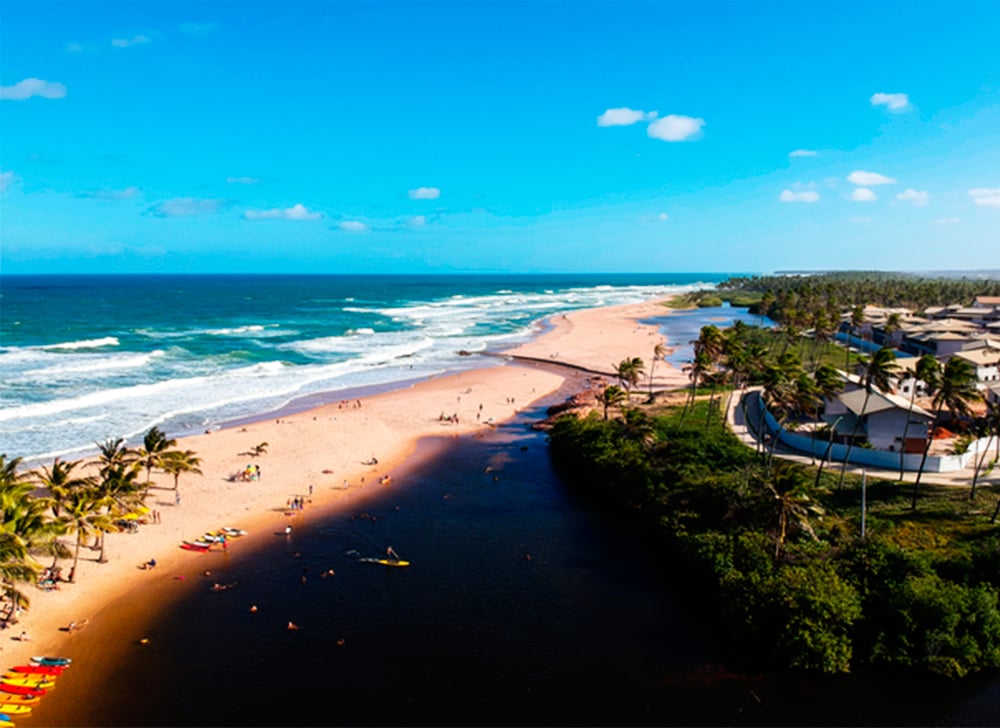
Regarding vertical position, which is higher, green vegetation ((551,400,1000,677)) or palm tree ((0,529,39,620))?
palm tree ((0,529,39,620))

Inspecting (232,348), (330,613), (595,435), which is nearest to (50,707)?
(330,613)

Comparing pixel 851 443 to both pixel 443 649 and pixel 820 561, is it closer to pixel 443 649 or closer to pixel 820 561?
pixel 820 561

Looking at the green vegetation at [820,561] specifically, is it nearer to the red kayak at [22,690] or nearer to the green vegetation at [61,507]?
the red kayak at [22,690]

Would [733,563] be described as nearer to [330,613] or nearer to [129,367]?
[330,613]

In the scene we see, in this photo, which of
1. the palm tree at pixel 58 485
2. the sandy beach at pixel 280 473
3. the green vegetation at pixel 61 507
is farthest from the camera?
the palm tree at pixel 58 485

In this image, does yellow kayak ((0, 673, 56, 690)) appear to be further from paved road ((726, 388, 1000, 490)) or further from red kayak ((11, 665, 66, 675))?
paved road ((726, 388, 1000, 490))

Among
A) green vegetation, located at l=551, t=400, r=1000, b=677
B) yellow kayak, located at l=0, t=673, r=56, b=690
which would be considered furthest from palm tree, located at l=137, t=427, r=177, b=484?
green vegetation, located at l=551, t=400, r=1000, b=677

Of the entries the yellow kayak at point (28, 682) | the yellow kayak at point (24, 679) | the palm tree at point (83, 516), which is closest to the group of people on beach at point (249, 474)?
the palm tree at point (83, 516)

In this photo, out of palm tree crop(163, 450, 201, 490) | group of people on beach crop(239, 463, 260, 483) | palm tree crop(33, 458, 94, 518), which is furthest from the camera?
group of people on beach crop(239, 463, 260, 483)
